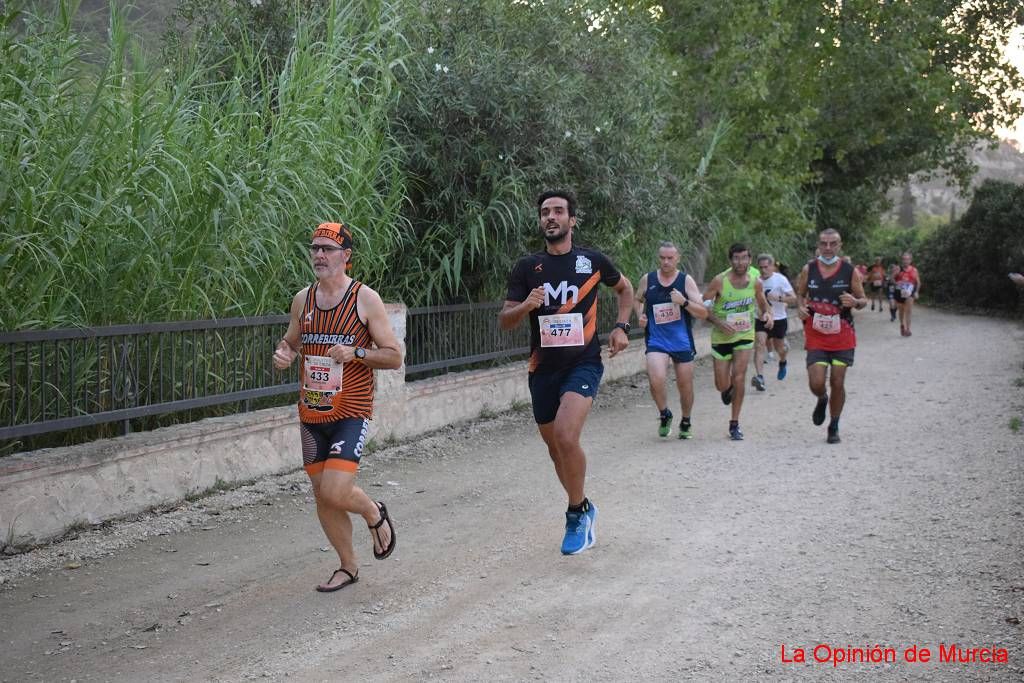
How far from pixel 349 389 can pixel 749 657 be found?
2.41 metres

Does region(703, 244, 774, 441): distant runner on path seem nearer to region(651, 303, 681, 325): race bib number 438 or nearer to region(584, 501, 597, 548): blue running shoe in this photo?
region(651, 303, 681, 325): race bib number 438

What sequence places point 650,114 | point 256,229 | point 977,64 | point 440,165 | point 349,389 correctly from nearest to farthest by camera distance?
point 349,389 < point 256,229 < point 440,165 < point 650,114 < point 977,64

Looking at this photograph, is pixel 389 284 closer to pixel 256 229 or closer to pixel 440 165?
pixel 440 165

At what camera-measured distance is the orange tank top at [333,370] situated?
580 cm

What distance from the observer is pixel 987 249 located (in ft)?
120

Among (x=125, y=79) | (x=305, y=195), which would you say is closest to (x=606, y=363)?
(x=305, y=195)

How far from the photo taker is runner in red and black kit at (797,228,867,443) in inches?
420

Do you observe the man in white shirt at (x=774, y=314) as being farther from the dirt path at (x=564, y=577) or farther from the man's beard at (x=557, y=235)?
the man's beard at (x=557, y=235)

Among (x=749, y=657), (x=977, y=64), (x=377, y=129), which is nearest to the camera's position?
(x=749, y=657)

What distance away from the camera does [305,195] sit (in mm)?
8898

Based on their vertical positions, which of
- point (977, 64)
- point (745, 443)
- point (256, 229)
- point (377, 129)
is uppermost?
point (977, 64)

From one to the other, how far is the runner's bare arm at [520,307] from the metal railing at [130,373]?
8.36ft

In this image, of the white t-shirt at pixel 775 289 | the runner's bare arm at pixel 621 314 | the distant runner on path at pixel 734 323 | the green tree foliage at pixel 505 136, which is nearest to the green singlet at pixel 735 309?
the distant runner on path at pixel 734 323

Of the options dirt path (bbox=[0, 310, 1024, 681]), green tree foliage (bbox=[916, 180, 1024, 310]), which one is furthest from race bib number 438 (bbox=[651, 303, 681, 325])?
green tree foliage (bbox=[916, 180, 1024, 310])
